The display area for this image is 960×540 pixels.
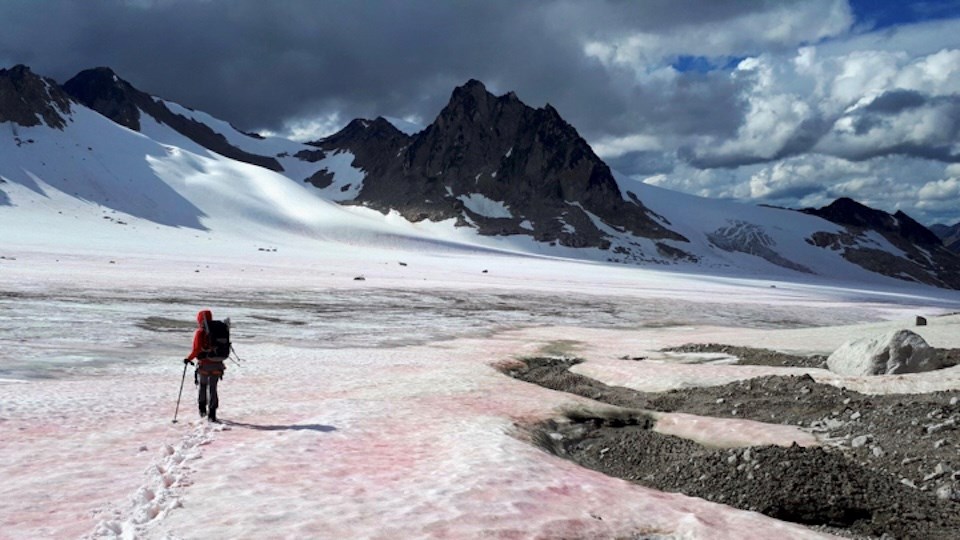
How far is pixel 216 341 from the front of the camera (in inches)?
582

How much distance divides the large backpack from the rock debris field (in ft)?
22.6

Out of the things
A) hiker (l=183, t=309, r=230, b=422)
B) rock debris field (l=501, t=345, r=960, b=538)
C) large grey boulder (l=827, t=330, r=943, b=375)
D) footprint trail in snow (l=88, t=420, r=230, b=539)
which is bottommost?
rock debris field (l=501, t=345, r=960, b=538)

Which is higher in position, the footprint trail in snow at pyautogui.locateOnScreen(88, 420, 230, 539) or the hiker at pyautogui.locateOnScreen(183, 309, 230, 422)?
the hiker at pyautogui.locateOnScreen(183, 309, 230, 422)

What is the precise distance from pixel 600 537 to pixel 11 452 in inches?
384

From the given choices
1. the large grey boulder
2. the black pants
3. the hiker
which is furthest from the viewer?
the large grey boulder

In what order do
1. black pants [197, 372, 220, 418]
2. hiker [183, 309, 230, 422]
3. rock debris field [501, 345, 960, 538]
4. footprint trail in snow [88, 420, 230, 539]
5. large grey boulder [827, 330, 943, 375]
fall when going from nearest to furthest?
footprint trail in snow [88, 420, 230, 539] → rock debris field [501, 345, 960, 538] → hiker [183, 309, 230, 422] → black pants [197, 372, 220, 418] → large grey boulder [827, 330, 943, 375]

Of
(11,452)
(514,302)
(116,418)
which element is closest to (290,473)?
(11,452)

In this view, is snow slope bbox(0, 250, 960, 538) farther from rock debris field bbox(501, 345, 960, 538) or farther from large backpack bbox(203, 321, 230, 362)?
large backpack bbox(203, 321, 230, 362)

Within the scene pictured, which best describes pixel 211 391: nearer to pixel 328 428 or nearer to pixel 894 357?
pixel 328 428

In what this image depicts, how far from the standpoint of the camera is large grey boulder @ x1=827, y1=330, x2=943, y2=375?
2184cm

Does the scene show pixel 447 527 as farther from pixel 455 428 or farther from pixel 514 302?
pixel 514 302

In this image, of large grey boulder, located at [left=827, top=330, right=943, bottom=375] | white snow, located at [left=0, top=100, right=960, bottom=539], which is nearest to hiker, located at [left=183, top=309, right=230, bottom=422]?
white snow, located at [left=0, top=100, right=960, bottom=539]

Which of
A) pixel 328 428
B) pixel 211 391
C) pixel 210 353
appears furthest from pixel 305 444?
pixel 210 353

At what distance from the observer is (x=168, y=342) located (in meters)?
28.7
